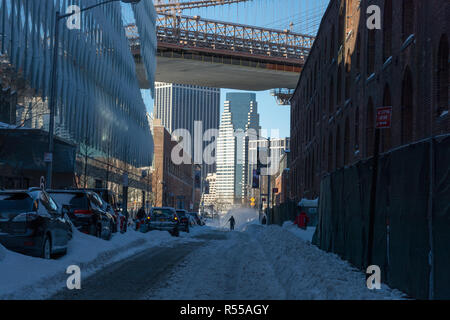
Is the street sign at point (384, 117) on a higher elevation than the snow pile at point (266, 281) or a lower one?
higher

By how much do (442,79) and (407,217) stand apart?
12.3m

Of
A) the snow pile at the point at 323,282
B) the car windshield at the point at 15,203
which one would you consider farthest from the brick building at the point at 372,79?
the car windshield at the point at 15,203

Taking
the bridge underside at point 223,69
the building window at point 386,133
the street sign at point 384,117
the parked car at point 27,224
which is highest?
the bridge underside at point 223,69

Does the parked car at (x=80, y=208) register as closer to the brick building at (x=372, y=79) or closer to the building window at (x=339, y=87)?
the brick building at (x=372, y=79)

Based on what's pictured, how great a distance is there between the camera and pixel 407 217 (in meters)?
10.0

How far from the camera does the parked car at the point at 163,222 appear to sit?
101 ft

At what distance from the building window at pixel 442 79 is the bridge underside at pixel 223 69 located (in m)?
74.6

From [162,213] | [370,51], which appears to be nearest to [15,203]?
[162,213]

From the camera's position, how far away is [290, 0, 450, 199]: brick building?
68.9ft

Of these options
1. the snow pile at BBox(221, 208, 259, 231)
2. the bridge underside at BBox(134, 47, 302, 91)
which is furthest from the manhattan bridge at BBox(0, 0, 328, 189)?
the snow pile at BBox(221, 208, 259, 231)

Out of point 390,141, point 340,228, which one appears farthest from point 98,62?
point 340,228

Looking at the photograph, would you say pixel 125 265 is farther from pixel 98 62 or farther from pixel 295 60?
pixel 295 60

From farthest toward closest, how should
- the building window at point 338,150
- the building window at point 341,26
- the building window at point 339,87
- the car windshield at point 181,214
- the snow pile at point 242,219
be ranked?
the snow pile at point 242,219 → the building window at point 339,87 → the building window at point 338,150 → the car windshield at point 181,214 → the building window at point 341,26
